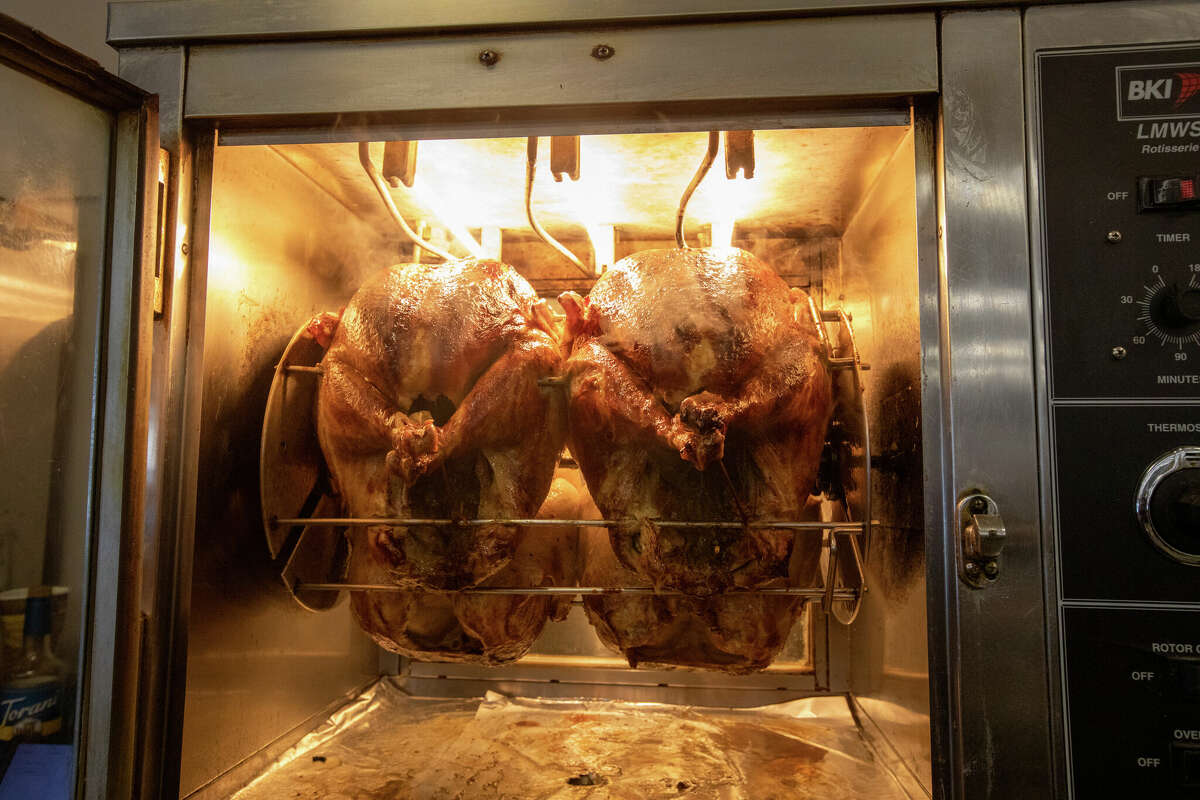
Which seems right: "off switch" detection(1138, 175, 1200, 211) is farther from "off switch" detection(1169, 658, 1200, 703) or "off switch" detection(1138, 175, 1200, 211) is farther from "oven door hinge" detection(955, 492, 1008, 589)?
"off switch" detection(1169, 658, 1200, 703)

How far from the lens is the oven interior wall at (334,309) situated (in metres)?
1.13

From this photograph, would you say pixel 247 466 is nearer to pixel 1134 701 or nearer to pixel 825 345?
pixel 825 345

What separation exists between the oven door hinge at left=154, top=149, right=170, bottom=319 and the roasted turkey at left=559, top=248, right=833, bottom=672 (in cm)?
61

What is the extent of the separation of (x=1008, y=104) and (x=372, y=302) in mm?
1013

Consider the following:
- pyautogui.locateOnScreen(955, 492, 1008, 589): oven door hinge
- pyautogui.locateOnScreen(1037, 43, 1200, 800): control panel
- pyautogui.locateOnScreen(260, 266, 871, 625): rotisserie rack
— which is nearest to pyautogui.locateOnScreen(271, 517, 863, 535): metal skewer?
pyautogui.locateOnScreen(260, 266, 871, 625): rotisserie rack

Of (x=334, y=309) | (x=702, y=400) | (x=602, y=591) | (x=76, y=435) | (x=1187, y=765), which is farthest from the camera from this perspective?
(x=334, y=309)

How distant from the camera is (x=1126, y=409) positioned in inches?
35.9

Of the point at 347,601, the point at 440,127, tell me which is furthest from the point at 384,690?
the point at 440,127

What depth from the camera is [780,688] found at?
1.68m

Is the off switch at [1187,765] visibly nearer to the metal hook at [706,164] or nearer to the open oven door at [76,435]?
the metal hook at [706,164]

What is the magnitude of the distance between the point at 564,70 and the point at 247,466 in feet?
2.79

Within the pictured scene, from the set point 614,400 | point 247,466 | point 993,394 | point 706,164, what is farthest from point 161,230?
point 993,394

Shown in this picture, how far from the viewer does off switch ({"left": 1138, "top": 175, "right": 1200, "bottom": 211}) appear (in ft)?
2.97

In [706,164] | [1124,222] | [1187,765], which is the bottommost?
A: [1187,765]
